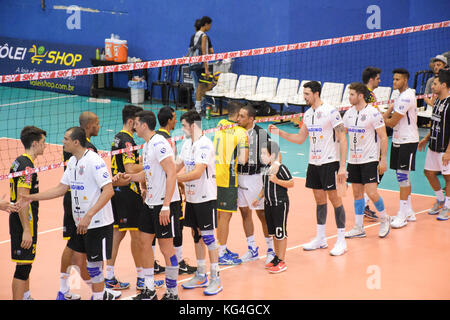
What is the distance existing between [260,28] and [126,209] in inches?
495

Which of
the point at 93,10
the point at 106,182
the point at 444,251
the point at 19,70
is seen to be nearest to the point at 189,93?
the point at 93,10

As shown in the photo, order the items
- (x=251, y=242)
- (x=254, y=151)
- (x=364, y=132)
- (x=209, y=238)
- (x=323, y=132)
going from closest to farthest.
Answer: (x=209, y=238)
(x=254, y=151)
(x=251, y=242)
(x=323, y=132)
(x=364, y=132)

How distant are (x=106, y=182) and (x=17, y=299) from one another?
1657 mm

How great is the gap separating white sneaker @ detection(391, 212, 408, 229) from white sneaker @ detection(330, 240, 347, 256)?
5.02 feet

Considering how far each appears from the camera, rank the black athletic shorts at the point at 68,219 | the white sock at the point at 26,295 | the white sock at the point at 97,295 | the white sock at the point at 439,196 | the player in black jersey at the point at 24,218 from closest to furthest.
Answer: the player in black jersey at the point at 24,218
the white sock at the point at 97,295
the white sock at the point at 26,295
the black athletic shorts at the point at 68,219
the white sock at the point at 439,196

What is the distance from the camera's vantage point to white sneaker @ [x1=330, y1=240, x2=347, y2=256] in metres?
9.47

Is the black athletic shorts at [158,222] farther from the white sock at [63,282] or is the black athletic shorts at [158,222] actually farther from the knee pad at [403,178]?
the knee pad at [403,178]

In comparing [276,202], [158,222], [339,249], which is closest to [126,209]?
[158,222]

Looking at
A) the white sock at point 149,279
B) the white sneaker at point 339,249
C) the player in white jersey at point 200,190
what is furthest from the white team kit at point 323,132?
the white sock at point 149,279

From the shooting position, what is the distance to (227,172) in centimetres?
899

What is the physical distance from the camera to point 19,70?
23.5 m

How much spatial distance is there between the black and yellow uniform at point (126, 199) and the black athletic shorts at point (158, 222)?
0.62 m

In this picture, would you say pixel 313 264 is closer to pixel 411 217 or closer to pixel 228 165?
pixel 228 165

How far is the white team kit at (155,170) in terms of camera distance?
7.45 m
